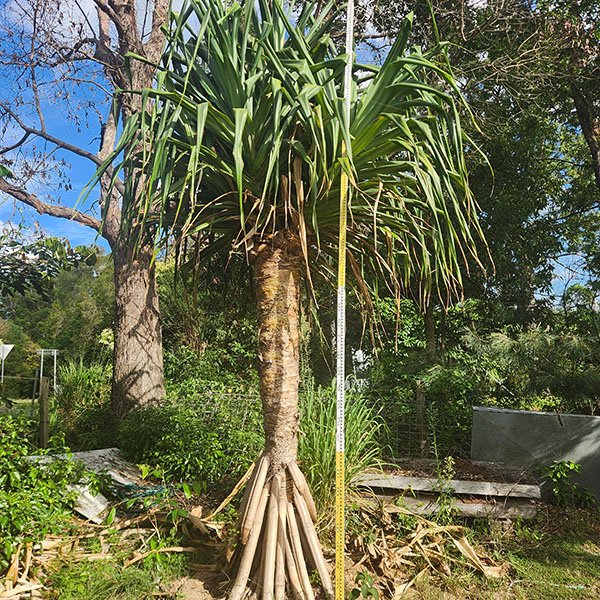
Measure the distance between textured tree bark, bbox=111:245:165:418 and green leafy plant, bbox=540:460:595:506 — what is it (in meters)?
4.11

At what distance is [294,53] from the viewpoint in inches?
95.6

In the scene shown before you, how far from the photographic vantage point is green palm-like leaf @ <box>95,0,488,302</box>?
2.17 meters

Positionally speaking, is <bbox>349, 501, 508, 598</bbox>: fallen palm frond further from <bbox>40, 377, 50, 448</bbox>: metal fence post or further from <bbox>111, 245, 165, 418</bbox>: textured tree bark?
<bbox>111, 245, 165, 418</bbox>: textured tree bark

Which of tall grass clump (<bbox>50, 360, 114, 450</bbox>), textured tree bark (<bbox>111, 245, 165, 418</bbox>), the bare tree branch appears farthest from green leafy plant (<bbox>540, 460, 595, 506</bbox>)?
the bare tree branch

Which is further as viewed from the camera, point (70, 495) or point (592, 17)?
point (592, 17)

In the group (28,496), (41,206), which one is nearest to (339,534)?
(28,496)

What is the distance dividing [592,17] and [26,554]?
23.3ft

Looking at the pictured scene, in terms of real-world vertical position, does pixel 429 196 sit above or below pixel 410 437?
above

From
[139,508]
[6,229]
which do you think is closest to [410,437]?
[139,508]

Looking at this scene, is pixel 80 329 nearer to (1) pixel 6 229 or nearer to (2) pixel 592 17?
(1) pixel 6 229

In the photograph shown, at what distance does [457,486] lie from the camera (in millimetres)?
3375

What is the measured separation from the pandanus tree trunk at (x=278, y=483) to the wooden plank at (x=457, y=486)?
0.97m

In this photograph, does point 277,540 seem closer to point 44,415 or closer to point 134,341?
point 44,415

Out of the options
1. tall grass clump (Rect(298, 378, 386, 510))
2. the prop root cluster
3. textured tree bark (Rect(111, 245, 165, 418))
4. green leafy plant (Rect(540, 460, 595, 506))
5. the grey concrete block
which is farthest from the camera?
textured tree bark (Rect(111, 245, 165, 418))
